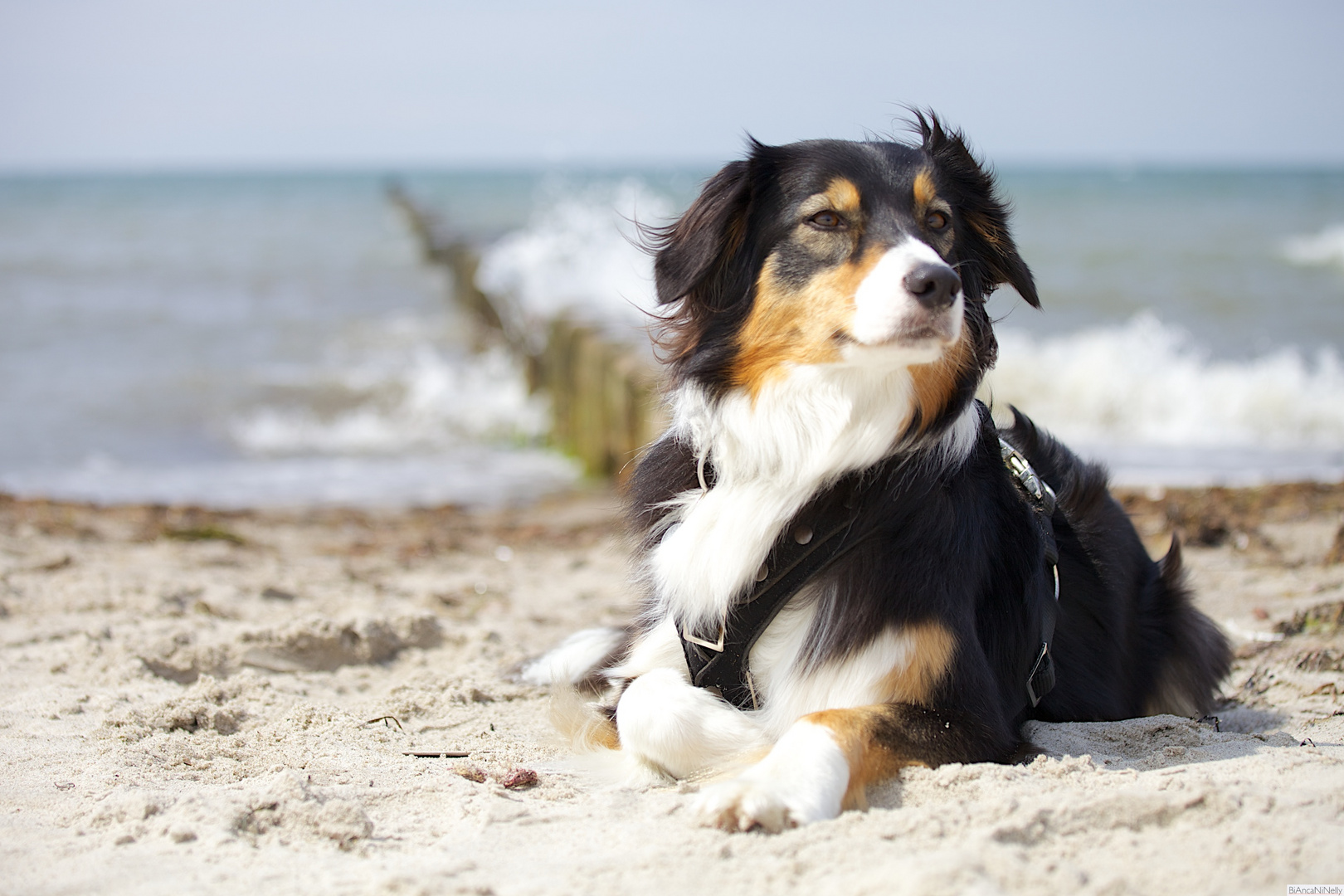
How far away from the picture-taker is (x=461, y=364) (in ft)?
47.2

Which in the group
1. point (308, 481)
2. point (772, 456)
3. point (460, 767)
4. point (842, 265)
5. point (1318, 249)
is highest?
point (1318, 249)

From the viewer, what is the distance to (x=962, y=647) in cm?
268

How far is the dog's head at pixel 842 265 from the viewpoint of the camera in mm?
2637

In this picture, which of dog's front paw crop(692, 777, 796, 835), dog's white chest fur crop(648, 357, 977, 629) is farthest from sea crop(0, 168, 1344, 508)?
dog's front paw crop(692, 777, 796, 835)

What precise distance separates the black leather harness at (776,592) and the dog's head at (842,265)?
0.33m

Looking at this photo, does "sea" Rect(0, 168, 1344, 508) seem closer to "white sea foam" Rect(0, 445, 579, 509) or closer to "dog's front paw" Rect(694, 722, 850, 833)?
"white sea foam" Rect(0, 445, 579, 509)

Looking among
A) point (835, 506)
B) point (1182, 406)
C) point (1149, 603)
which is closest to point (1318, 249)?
point (1182, 406)

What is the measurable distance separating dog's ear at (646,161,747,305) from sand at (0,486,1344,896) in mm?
1346

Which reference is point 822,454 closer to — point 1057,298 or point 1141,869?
point 1141,869

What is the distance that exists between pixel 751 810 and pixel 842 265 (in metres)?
1.36

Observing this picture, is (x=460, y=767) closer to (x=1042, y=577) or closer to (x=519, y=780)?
(x=519, y=780)

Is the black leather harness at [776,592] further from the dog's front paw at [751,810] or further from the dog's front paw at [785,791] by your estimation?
the dog's front paw at [751,810]

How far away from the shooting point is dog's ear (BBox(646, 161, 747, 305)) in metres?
3.01

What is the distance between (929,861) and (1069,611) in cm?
143
